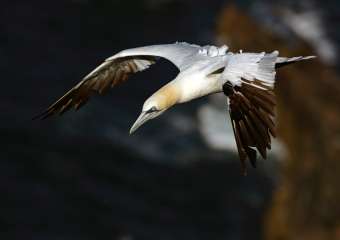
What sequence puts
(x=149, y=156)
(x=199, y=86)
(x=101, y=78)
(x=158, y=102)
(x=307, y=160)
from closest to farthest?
1. (x=158, y=102)
2. (x=199, y=86)
3. (x=101, y=78)
4. (x=307, y=160)
5. (x=149, y=156)

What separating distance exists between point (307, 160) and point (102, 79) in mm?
4644

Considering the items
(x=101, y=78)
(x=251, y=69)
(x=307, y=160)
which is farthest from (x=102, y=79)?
(x=307, y=160)

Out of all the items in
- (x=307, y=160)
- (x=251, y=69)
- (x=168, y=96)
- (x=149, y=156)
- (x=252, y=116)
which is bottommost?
(x=149, y=156)

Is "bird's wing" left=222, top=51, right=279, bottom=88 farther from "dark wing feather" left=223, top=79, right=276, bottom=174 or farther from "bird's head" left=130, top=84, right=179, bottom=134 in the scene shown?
"bird's head" left=130, top=84, right=179, bottom=134

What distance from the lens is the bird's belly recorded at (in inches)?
325

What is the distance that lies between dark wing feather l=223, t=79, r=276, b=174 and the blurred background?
5502 mm

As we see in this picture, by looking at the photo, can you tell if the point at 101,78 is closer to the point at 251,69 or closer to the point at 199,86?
the point at 199,86

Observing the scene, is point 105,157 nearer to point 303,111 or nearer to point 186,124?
point 186,124

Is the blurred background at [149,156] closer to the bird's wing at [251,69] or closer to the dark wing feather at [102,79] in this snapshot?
the dark wing feather at [102,79]

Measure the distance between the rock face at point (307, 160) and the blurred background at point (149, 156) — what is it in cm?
1

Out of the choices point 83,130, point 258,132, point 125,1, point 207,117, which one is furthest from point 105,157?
point 258,132

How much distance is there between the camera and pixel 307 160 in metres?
13.7

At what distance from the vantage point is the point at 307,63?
15695mm

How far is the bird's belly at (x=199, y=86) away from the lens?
8.27 m
